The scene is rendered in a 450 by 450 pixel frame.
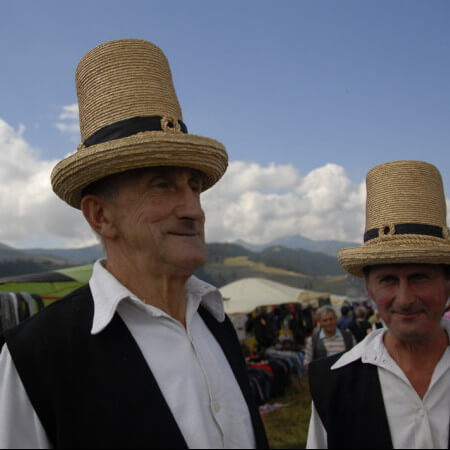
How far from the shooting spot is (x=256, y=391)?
768 centimetres

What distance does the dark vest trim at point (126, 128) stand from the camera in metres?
1.39

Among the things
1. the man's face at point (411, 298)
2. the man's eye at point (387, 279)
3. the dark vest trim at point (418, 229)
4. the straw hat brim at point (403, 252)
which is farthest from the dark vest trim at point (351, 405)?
the dark vest trim at point (418, 229)

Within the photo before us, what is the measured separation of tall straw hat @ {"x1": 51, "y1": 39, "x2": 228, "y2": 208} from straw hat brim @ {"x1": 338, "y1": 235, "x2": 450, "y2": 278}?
2.70 ft

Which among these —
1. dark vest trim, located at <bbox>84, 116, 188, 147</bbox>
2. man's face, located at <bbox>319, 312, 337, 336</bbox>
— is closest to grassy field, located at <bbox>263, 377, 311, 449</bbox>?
man's face, located at <bbox>319, 312, 337, 336</bbox>

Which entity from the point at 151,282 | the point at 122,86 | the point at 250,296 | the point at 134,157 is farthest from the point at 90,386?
the point at 250,296

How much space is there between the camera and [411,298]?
1761mm

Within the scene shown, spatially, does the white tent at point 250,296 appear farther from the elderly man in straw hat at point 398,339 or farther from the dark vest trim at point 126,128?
the dark vest trim at point 126,128

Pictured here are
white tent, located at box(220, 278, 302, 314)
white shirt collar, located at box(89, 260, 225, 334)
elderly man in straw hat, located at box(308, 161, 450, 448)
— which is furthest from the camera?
white tent, located at box(220, 278, 302, 314)

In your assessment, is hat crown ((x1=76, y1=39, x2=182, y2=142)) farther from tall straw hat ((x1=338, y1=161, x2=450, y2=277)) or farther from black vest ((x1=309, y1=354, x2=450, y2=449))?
black vest ((x1=309, y1=354, x2=450, y2=449))

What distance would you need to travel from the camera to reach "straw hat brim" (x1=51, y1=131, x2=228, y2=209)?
1.33m

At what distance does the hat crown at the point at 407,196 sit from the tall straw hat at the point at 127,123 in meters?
0.90

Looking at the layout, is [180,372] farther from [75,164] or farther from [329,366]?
[329,366]

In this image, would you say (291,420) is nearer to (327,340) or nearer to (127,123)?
(327,340)

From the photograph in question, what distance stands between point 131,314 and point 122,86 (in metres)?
0.81
